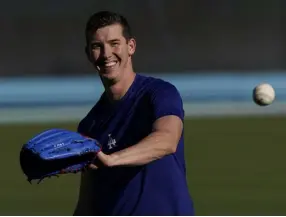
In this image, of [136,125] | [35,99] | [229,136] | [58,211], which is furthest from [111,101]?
[35,99]

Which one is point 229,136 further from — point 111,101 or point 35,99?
point 111,101

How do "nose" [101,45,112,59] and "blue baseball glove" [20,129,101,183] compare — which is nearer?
"blue baseball glove" [20,129,101,183]

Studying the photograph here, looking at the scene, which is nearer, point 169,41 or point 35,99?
point 35,99

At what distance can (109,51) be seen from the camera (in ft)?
14.9

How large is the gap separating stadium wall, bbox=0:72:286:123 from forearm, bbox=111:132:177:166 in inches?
585

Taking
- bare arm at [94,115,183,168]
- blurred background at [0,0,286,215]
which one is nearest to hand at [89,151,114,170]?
bare arm at [94,115,183,168]

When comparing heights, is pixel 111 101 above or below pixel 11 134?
above

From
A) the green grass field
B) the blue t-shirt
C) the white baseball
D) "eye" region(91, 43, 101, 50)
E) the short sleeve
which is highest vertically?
"eye" region(91, 43, 101, 50)

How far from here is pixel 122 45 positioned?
4.61m

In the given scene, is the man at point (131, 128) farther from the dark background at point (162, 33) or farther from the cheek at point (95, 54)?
the dark background at point (162, 33)

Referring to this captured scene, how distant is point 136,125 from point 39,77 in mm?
20067

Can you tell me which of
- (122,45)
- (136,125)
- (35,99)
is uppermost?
(122,45)

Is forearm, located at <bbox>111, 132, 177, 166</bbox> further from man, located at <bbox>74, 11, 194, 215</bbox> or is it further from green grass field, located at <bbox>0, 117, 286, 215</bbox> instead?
green grass field, located at <bbox>0, 117, 286, 215</bbox>

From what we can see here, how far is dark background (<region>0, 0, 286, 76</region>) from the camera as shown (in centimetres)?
2489
